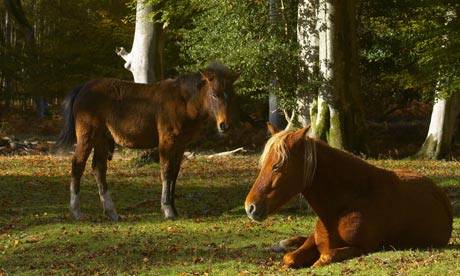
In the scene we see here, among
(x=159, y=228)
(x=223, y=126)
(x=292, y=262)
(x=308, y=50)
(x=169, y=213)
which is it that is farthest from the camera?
(x=308, y=50)

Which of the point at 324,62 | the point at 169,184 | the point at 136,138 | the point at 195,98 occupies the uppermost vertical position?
the point at 324,62

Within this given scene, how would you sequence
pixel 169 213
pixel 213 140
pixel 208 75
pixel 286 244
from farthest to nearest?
pixel 213 140 → pixel 169 213 → pixel 208 75 → pixel 286 244

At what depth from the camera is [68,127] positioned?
13992 millimetres

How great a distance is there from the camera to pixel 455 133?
30.2 meters

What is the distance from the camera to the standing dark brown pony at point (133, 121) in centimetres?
1349

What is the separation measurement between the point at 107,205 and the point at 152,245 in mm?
2709

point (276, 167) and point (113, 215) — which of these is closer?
point (276, 167)

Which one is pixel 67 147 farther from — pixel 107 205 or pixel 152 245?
pixel 152 245

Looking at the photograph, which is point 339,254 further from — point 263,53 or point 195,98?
point 263,53

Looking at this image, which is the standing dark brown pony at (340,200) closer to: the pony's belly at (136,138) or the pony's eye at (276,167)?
the pony's eye at (276,167)

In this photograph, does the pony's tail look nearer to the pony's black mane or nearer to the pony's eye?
the pony's black mane

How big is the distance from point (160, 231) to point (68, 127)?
3.00 metres

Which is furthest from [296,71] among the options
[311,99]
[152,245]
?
[152,245]

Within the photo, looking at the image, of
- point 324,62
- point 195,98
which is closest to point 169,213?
point 195,98
